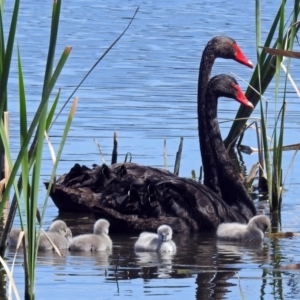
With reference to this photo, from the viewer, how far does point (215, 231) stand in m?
8.31

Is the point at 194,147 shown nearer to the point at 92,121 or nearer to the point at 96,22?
the point at 92,121

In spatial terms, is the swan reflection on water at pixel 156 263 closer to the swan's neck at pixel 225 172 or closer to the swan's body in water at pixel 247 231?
the swan's body in water at pixel 247 231

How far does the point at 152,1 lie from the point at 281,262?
1990 cm

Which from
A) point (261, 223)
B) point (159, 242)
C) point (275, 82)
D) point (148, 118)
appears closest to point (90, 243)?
point (159, 242)

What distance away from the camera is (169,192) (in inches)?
325

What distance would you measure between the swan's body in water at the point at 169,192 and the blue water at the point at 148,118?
0.57 feet

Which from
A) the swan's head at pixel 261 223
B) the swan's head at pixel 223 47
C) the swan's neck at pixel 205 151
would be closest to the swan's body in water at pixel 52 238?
the swan's head at pixel 261 223

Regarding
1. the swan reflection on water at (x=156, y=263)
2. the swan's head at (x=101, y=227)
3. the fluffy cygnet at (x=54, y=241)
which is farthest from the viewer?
the swan's head at (x=101, y=227)

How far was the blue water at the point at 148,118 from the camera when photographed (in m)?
6.39

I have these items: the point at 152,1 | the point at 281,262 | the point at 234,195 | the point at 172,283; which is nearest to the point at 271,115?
the point at 234,195

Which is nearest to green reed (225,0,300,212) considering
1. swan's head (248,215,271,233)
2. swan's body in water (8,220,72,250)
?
swan's head (248,215,271,233)

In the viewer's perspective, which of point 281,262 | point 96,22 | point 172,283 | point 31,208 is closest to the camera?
point 31,208

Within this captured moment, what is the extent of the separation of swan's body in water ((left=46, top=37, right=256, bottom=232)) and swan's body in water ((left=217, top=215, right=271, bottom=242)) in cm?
31

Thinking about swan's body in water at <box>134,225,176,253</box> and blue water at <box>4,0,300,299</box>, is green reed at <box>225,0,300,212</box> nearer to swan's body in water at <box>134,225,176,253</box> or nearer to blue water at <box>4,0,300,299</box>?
blue water at <box>4,0,300,299</box>
